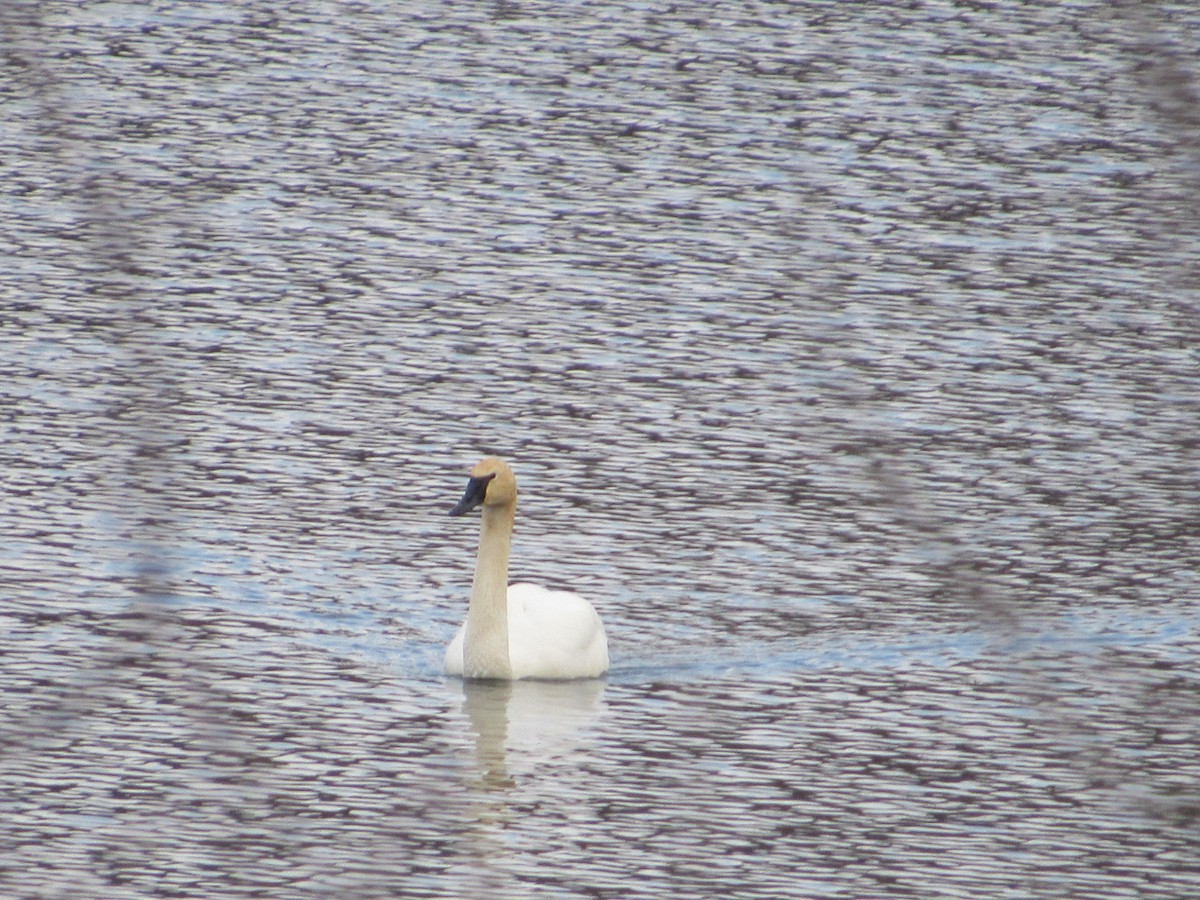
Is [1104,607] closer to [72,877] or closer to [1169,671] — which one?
[1169,671]

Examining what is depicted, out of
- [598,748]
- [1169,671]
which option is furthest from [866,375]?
[1169,671]

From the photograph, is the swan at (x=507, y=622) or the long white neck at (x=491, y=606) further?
the long white neck at (x=491, y=606)

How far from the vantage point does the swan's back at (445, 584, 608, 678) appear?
11.9 metres

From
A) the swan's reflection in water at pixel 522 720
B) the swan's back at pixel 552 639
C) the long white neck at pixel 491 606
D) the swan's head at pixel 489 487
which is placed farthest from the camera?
the swan's head at pixel 489 487

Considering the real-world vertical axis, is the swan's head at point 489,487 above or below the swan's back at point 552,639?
above

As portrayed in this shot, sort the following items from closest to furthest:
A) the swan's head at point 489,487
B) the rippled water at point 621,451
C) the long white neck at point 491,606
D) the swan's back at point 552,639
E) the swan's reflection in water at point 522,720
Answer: the rippled water at point 621,451 → the swan's reflection in water at point 522,720 → the swan's back at point 552,639 → the long white neck at point 491,606 → the swan's head at point 489,487

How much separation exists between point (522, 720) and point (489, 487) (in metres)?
1.54

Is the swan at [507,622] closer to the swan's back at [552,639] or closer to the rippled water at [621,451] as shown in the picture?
the swan's back at [552,639]

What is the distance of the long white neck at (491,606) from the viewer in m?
12.1

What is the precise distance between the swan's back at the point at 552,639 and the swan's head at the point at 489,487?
0.52m

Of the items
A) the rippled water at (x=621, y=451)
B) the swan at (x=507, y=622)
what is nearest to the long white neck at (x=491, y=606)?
the swan at (x=507, y=622)

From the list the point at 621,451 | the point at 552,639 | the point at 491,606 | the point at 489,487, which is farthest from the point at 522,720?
the point at 621,451

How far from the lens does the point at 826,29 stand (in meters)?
2.30

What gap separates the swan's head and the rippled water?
2.24 ft
